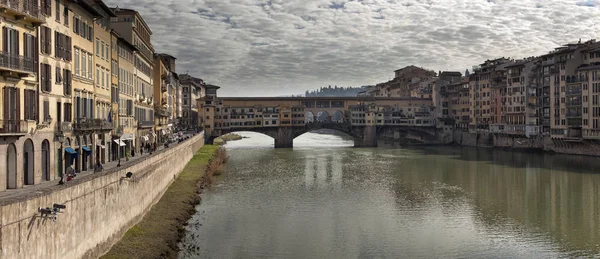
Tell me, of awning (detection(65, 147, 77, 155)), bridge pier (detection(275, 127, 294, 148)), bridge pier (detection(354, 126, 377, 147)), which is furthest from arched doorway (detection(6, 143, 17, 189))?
bridge pier (detection(354, 126, 377, 147))

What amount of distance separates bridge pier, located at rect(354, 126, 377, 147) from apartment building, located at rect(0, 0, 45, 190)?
313 ft

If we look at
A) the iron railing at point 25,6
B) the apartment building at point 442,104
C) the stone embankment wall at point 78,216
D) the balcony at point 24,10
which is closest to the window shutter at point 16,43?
the balcony at point 24,10

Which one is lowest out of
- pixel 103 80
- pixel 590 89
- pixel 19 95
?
pixel 19 95

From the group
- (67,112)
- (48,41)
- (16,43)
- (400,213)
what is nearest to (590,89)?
(400,213)

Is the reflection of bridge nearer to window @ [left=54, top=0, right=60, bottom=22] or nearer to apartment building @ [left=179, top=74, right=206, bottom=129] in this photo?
apartment building @ [left=179, top=74, right=206, bottom=129]

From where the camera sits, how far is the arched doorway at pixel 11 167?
20156 millimetres

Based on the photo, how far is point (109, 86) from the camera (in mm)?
36562

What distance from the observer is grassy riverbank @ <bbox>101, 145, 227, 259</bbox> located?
22250mm

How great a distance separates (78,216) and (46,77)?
8.51 m

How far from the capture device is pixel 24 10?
20.4 metres

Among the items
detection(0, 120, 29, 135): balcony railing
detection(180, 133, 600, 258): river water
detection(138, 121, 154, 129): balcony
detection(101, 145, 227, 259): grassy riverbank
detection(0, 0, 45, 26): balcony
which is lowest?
detection(180, 133, 600, 258): river water

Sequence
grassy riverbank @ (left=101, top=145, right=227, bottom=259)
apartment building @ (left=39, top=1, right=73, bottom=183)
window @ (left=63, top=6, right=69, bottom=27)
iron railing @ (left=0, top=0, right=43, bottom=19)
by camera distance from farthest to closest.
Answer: window @ (left=63, top=6, right=69, bottom=27) < apartment building @ (left=39, top=1, right=73, bottom=183) < grassy riverbank @ (left=101, top=145, right=227, bottom=259) < iron railing @ (left=0, top=0, right=43, bottom=19)

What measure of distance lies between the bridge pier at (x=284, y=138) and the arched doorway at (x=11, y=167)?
88.6 metres

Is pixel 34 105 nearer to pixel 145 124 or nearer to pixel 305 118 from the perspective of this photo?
pixel 145 124
